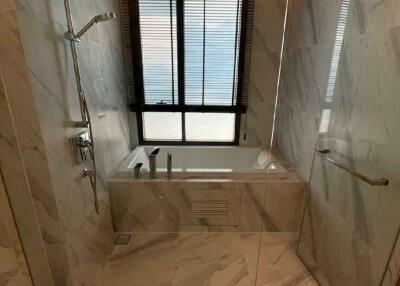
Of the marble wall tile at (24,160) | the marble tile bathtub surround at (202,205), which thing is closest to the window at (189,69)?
the marble tile bathtub surround at (202,205)

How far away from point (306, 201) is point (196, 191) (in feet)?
2.88

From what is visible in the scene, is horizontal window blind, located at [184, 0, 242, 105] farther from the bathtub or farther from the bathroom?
the bathtub

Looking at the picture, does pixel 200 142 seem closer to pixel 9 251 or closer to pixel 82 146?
pixel 82 146

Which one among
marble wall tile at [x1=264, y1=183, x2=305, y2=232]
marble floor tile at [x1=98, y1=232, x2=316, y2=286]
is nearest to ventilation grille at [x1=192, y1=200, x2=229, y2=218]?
marble floor tile at [x1=98, y1=232, x2=316, y2=286]

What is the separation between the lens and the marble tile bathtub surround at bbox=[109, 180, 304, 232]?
1.88m

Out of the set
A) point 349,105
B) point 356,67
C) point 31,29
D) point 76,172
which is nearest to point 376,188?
point 349,105

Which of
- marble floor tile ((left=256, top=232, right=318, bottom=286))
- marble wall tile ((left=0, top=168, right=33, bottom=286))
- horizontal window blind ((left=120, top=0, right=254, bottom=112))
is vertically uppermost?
horizontal window blind ((left=120, top=0, right=254, bottom=112))

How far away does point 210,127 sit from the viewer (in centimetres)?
278

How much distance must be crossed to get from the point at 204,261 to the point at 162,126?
1.61 metres

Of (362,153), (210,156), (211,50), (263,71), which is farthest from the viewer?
(210,156)

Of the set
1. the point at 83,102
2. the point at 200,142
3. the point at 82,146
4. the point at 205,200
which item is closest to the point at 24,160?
the point at 82,146

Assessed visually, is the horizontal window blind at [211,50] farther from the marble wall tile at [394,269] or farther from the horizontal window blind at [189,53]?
the marble wall tile at [394,269]

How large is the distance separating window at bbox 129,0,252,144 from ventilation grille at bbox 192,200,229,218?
1.03 m

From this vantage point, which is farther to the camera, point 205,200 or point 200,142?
point 200,142
